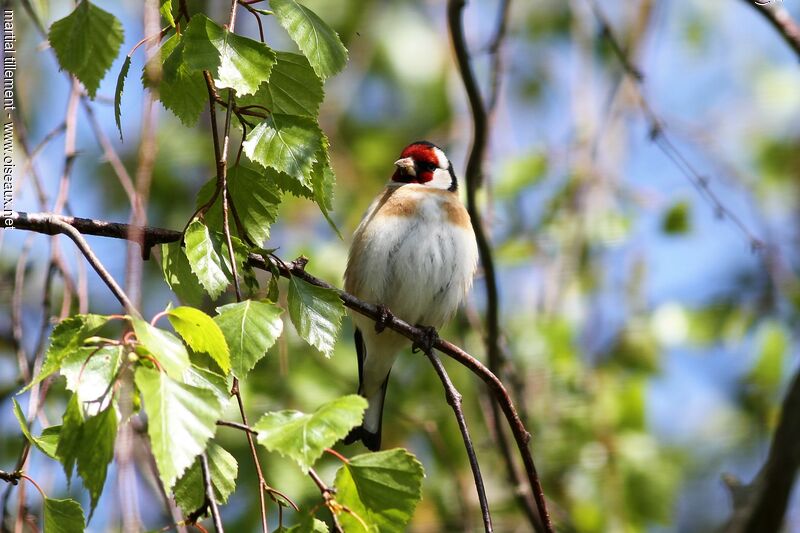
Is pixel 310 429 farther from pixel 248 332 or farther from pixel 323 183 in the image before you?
pixel 323 183

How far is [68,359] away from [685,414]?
720 cm

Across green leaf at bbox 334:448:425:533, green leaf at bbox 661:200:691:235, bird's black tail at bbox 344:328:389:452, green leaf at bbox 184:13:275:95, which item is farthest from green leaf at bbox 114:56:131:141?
green leaf at bbox 661:200:691:235

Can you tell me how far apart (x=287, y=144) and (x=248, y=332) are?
0.39 meters

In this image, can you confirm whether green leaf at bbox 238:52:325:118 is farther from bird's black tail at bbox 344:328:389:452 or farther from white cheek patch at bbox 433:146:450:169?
white cheek patch at bbox 433:146:450:169

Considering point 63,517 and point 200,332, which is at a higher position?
point 200,332

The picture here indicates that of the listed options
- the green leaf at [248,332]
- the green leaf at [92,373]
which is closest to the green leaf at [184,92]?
the green leaf at [248,332]

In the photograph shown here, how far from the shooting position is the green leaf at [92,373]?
1.61m

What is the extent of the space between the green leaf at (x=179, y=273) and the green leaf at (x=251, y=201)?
10cm

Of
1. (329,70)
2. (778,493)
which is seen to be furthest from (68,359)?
(778,493)

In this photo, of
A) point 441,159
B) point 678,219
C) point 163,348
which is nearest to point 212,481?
point 163,348

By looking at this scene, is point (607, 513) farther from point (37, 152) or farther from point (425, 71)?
point (37, 152)

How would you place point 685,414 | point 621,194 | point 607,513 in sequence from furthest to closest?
point 685,414, point 621,194, point 607,513

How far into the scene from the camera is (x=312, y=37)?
6.56ft

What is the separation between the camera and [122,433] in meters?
1.60
